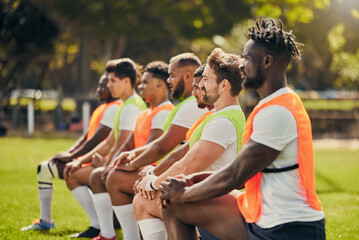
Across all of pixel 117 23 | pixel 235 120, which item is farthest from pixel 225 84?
pixel 117 23

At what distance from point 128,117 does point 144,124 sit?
18.4 inches

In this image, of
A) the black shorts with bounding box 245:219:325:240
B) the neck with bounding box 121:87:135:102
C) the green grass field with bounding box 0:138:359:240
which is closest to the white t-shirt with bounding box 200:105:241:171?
the black shorts with bounding box 245:219:325:240

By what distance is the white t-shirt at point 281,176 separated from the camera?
299 cm

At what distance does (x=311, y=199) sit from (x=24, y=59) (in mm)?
23851

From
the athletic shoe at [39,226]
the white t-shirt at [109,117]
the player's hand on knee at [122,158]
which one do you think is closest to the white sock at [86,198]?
the athletic shoe at [39,226]

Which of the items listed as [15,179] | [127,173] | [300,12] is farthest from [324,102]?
[127,173]

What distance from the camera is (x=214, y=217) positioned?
11.1 feet

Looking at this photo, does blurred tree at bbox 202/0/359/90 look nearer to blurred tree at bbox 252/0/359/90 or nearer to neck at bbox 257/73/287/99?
blurred tree at bbox 252/0/359/90

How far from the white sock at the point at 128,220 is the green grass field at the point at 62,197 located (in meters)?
1.12

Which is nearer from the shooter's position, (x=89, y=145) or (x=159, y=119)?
(x=159, y=119)

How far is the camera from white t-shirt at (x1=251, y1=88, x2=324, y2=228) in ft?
9.81

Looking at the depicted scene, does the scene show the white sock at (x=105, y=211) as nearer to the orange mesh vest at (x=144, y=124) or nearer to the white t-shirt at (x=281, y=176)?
the orange mesh vest at (x=144, y=124)

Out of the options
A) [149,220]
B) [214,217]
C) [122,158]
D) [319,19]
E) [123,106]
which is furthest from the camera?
[319,19]

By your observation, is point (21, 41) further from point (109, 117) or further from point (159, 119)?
point (159, 119)
